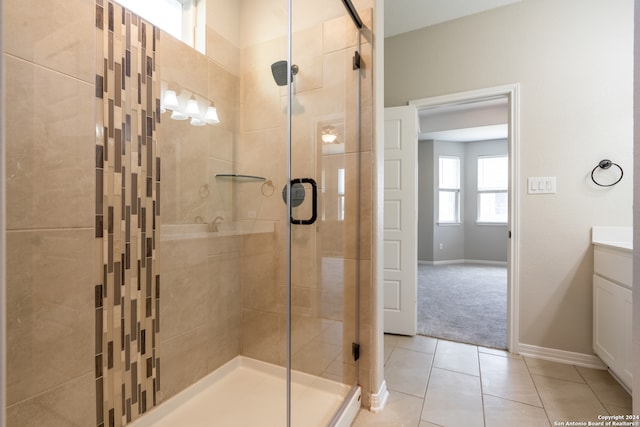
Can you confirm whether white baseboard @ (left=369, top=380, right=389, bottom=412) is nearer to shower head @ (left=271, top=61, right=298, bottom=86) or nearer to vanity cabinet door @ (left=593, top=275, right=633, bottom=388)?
vanity cabinet door @ (left=593, top=275, right=633, bottom=388)

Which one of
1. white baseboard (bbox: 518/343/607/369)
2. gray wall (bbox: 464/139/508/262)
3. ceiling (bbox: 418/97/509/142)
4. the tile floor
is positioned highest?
ceiling (bbox: 418/97/509/142)

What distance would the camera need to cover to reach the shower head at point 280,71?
1507 mm

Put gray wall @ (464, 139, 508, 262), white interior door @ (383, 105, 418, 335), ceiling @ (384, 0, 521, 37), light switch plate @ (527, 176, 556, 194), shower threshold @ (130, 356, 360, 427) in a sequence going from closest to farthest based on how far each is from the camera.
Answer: shower threshold @ (130, 356, 360, 427) < light switch plate @ (527, 176, 556, 194) < ceiling @ (384, 0, 521, 37) < white interior door @ (383, 105, 418, 335) < gray wall @ (464, 139, 508, 262)

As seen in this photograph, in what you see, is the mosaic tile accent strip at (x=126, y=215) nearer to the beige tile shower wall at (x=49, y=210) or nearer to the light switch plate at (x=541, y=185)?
the beige tile shower wall at (x=49, y=210)

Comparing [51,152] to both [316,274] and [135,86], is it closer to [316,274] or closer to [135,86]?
[135,86]

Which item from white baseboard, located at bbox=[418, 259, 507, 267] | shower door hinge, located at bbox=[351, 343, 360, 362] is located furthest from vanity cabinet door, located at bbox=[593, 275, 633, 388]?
white baseboard, located at bbox=[418, 259, 507, 267]

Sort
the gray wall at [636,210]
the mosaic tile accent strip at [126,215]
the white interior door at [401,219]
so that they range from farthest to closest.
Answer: the white interior door at [401,219] < the mosaic tile accent strip at [126,215] < the gray wall at [636,210]

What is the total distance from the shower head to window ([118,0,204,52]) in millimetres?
426

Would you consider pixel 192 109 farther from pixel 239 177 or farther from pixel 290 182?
pixel 290 182

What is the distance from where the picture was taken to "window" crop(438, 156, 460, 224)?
625 cm

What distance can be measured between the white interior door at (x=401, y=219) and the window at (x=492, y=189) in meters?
4.46

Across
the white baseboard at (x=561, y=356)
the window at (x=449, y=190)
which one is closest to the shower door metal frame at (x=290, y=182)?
the white baseboard at (x=561, y=356)

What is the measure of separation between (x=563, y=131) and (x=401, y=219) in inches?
52.0

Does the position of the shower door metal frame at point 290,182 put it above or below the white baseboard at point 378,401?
above
